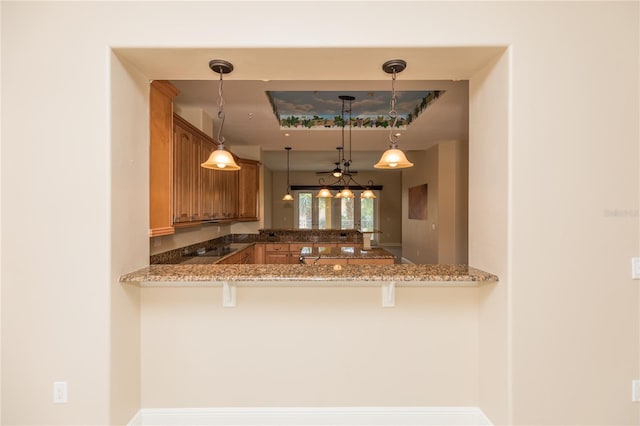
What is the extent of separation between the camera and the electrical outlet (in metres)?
1.82

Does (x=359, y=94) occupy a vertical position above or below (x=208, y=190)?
above

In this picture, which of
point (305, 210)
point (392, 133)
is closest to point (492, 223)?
point (392, 133)

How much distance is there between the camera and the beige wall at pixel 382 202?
39.2 feet

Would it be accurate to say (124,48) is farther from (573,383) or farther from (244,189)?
(244,189)

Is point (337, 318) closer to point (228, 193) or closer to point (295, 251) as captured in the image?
point (228, 193)

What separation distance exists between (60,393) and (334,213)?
35.1 feet

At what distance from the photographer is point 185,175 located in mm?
3238

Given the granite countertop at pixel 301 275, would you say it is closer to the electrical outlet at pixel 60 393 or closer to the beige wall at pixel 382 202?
the electrical outlet at pixel 60 393

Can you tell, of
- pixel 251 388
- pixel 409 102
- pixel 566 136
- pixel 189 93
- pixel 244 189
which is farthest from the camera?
pixel 244 189

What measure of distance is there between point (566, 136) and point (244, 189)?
475 cm

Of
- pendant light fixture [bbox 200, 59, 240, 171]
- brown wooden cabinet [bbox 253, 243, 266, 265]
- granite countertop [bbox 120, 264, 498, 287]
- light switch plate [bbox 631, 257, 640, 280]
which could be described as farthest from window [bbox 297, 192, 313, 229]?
light switch plate [bbox 631, 257, 640, 280]

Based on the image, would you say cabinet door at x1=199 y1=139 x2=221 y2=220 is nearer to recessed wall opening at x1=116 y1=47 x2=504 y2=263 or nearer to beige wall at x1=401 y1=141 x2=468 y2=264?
recessed wall opening at x1=116 y1=47 x2=504 y2=263

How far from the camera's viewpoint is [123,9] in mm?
1816

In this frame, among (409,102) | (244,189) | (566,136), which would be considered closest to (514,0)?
(566,136)
